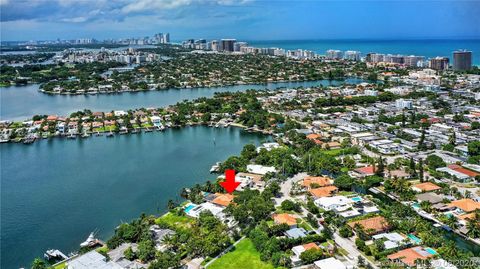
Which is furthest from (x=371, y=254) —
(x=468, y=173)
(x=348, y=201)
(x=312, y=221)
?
(x=468, y=173)

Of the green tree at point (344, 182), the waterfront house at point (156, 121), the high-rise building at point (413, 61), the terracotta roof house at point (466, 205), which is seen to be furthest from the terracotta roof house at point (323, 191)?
the high-rise building at point (413, 61)

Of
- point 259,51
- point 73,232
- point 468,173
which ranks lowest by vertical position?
point 73,232

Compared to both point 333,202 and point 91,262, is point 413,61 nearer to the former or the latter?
point 333,202

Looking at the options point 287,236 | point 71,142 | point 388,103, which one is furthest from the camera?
point 388,103

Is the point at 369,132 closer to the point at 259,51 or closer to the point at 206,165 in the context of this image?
the point at 206,165

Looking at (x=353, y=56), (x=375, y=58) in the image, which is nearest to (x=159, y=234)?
(x=375, y=58)

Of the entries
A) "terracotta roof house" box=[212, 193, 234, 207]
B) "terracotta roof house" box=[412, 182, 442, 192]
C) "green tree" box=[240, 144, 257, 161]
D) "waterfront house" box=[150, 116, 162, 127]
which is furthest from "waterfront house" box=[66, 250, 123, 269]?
"waterfront house" box=[150, 116, 162, 127]
